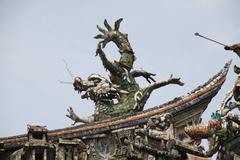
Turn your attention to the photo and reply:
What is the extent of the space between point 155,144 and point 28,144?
4.90 metres

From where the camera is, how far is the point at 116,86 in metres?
25.5

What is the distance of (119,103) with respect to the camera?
82.7 feet

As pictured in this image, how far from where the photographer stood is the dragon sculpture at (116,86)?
24906mm

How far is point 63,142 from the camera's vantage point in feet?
73.9

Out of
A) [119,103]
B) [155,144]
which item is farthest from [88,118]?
[155,144]

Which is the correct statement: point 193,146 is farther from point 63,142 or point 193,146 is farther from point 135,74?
point 135,74

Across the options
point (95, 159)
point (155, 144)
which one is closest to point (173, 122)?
point (95, 159)

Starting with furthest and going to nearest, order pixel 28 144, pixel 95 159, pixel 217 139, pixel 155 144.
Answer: pixel 95 159
pixel 28 144
pixel 155 144
pixel 217 139

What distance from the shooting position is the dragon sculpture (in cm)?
2491

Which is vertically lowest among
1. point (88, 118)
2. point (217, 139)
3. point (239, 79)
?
point (217, 139)

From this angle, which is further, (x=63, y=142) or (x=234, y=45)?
(x=63, y=142)

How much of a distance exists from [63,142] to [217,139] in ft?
21.3

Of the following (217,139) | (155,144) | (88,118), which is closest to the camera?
(217,139)

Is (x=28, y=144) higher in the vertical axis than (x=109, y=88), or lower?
lower
